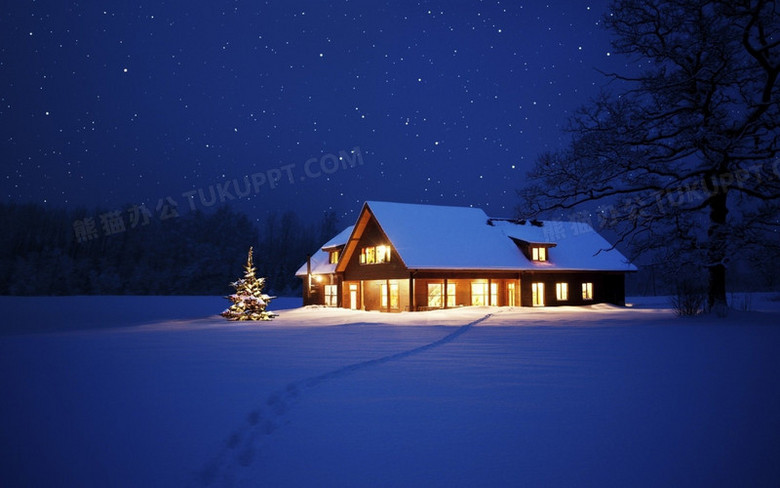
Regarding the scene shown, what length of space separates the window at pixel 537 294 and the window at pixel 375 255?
9391mm

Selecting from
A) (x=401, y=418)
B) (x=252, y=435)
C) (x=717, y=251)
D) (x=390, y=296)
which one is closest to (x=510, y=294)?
(x=390, y=296)

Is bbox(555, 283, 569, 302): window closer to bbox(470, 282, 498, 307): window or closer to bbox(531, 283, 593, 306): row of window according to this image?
bbox(531, 283, 593, 306): row of window

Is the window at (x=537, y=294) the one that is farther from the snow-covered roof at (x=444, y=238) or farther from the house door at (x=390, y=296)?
the house door at (x=390, y=296)

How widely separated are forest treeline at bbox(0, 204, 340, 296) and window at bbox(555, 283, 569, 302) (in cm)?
4867

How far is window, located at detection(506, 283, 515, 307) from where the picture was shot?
29.7 metres

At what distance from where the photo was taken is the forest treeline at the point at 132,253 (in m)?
69.4

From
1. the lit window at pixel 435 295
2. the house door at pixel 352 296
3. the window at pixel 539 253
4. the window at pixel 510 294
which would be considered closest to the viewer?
the lit window at pixel 435 295

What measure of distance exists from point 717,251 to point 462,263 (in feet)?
45.1

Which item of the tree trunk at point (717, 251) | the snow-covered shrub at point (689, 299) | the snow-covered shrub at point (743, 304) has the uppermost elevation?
the tree trunk at point (717, 251)

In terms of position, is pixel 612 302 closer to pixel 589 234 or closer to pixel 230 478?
pixel 589 234

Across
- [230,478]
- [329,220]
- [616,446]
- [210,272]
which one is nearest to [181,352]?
[230,478]

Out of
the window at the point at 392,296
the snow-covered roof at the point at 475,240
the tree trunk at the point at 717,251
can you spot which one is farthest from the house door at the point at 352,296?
the tree trunk at the point at 717,251

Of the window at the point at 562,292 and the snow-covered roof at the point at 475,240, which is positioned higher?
the snow-covered roof at the point at 475,240

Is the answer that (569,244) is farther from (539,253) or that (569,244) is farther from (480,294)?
(480,294)
